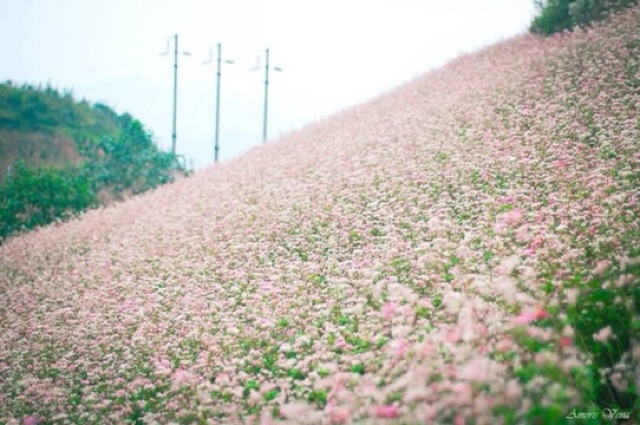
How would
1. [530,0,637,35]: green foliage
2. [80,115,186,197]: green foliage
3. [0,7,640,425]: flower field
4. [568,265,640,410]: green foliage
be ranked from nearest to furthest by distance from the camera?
[0,7,640,425]: flower field, [568,265,640,410]: green foliage, [530,0,637,35]: green foliage, [80,115,186,197]: green foliage

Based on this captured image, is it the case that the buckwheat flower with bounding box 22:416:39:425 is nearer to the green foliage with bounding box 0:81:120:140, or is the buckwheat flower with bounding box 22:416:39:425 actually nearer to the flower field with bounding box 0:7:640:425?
the flower field with bounding box 0:7:640:425

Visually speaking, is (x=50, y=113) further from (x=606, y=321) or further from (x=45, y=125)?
(x=606, y=321)

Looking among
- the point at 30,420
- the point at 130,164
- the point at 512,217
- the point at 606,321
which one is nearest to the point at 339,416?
the point at 606,321

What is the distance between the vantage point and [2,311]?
951cm

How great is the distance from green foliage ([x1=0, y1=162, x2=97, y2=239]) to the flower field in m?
10.1

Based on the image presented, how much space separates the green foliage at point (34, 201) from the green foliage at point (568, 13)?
22.7 meters

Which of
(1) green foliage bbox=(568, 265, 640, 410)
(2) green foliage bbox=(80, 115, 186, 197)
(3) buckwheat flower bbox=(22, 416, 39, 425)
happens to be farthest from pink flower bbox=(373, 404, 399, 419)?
(2) green foliage bbox=(80, 115, 186, 197)

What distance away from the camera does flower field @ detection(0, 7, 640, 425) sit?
10.5 feet

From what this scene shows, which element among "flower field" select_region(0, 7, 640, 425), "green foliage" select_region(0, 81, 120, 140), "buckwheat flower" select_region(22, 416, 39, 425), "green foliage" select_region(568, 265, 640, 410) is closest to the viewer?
"flower field" select_region(0, 7, 640, 425)

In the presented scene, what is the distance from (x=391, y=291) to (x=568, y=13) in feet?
62.6

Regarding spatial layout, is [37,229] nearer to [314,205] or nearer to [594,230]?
[314,205]

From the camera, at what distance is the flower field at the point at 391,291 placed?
10.5 feet

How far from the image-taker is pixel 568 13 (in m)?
18.6

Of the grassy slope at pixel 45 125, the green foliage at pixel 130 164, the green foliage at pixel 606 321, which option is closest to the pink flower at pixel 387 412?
the green foliage at pixel 606 321
